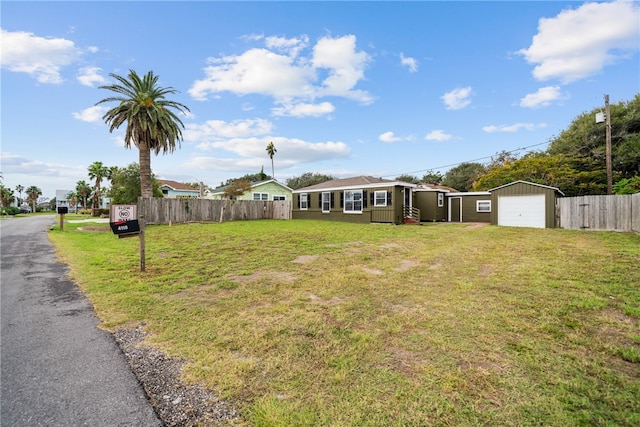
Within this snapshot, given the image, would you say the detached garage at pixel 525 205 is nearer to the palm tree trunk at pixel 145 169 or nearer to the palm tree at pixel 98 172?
the palm tree trunk at pixel 145 169

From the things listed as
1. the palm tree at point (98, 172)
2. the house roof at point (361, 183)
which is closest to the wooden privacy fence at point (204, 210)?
the house roof at point (361, 183)

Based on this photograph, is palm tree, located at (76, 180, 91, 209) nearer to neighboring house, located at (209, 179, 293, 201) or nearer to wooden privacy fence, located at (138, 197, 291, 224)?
neighboring house, located at (209, 179, 293, 201)

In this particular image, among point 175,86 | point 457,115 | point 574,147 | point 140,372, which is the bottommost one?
point 140,372

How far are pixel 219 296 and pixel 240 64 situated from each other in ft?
43.3

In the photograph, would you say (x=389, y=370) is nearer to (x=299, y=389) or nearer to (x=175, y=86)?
(x=299, y=389)

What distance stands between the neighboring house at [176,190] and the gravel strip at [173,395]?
41.9 meters

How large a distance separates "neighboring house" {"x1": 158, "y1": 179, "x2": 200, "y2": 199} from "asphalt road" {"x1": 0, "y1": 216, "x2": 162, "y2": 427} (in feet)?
131

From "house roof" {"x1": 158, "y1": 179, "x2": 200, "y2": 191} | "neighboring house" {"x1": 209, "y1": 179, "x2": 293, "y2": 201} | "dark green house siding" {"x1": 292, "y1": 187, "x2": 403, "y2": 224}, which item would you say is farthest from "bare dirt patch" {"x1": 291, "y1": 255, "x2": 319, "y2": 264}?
"house roof" {"x1": 158, "y1": 179, "x2": 200, "y2": 191}

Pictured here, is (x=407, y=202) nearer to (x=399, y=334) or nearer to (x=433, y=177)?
(x=399, y=334)

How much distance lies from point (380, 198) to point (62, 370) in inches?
716

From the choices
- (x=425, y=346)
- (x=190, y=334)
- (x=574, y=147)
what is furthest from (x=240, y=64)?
(x=574, y=147)

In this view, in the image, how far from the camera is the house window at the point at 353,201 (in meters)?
20.5


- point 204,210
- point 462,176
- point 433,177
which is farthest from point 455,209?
point 433,177

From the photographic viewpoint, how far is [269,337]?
10.3 ft
